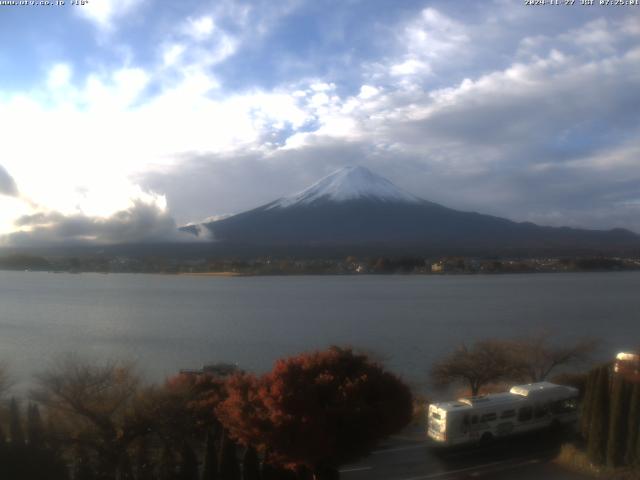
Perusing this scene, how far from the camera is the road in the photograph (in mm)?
6918

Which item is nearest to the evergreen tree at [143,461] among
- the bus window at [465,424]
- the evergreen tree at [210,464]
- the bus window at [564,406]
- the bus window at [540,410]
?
the evergreen tree at [210,464]

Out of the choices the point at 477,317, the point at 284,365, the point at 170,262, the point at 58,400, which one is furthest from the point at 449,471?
the point at 170,262

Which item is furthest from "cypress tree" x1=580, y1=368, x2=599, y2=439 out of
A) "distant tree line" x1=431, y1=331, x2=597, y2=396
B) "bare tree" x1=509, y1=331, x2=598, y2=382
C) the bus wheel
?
"bare tree" x1=509, y1=331, x2=598, y2=382

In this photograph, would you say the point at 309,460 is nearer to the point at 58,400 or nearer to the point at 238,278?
the point at 58,400

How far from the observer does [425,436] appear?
878 cm

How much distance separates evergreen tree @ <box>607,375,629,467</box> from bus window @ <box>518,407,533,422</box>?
201cm

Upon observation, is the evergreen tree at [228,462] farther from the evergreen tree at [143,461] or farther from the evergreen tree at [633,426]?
the evergreen tree at [633,426]

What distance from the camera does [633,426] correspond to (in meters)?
6.38

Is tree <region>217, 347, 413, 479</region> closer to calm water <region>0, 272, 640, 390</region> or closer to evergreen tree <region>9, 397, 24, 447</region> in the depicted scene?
evergreen tree <region>9, 397, 24, 447</region>

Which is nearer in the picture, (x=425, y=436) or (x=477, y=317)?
(x=425, y=436)

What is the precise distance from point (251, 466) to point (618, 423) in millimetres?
3944

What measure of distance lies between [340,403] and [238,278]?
2090 inches

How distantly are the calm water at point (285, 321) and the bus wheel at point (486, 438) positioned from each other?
5.18 meters

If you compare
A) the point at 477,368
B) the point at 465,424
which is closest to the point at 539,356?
the point at 477,368
